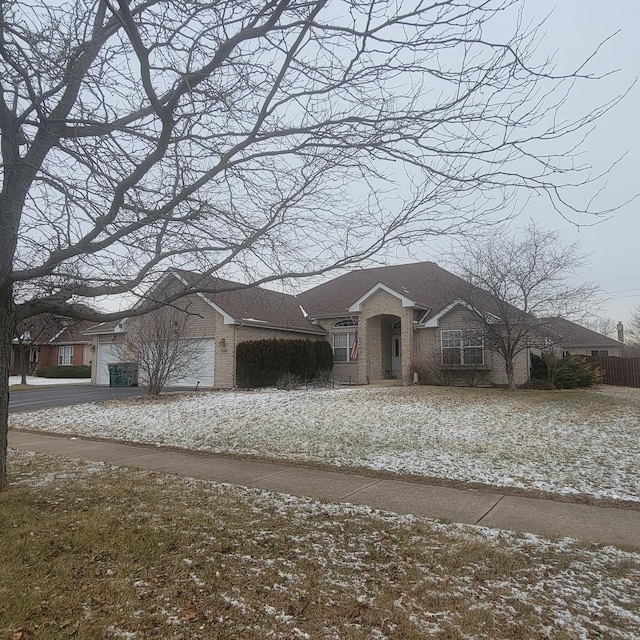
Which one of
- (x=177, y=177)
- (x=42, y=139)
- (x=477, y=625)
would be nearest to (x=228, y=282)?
(x=177, y=177)

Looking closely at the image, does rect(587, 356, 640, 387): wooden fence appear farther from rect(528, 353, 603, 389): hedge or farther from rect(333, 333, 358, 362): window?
rect(333, 333, 358, 362): window

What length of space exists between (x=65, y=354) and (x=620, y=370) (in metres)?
39.3

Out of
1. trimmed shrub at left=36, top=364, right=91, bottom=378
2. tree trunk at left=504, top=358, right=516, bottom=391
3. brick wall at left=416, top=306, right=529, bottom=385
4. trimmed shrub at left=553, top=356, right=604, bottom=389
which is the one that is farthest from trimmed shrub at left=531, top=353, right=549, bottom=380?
trimmed shrub at left=36, top=364, right=91, bottom=378

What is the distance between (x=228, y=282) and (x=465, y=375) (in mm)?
15385

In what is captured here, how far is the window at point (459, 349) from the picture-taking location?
20422 millimetres

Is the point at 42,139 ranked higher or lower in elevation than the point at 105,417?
higher

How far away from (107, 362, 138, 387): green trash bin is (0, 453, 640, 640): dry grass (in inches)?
744

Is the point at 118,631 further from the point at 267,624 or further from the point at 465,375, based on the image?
the point at 465,375

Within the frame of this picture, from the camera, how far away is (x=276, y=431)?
10562 mm

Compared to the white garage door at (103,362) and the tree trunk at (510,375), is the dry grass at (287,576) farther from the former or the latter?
the white garage door at (103,362)

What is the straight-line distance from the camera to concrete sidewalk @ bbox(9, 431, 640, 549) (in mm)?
5152

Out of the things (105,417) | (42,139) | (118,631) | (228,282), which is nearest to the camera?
(118,631)

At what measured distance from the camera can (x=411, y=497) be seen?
6141mm

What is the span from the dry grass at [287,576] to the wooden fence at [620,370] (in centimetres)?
2415
